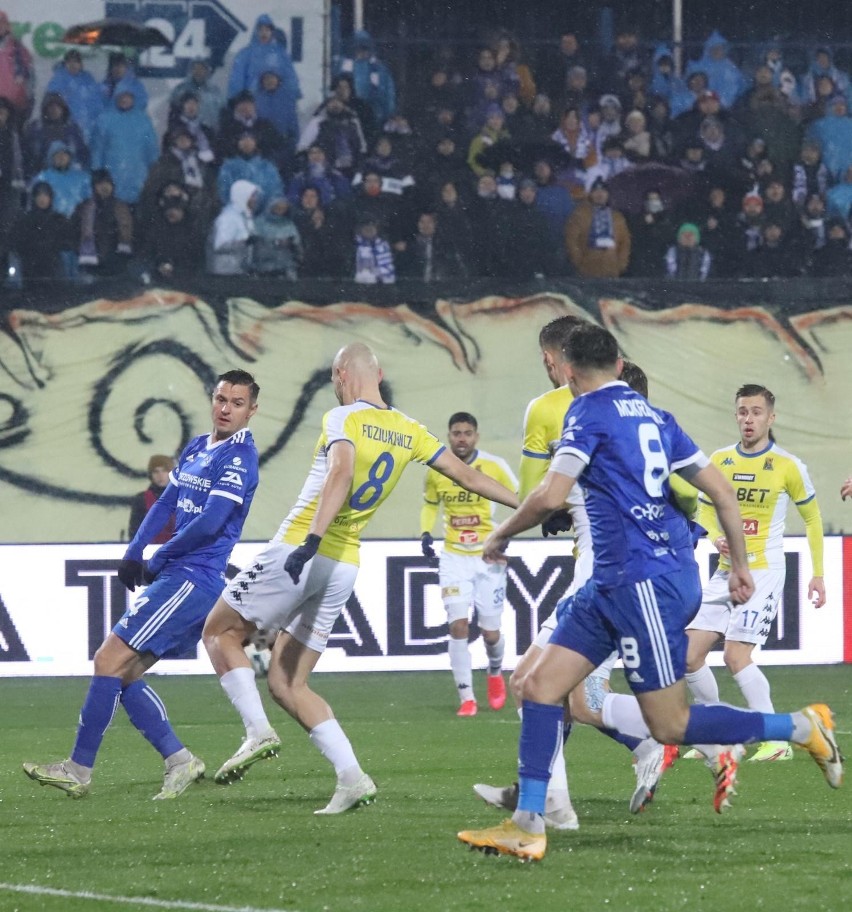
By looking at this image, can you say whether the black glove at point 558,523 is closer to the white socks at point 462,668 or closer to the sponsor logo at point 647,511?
the sponsor logo at point 647,511

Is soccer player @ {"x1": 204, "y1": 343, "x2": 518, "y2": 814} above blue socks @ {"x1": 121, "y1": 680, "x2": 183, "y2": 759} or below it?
above

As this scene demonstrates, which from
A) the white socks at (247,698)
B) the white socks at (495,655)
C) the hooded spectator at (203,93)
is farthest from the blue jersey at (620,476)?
the hooded spectator at (203,93)

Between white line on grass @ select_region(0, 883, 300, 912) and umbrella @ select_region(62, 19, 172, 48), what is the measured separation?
1321 centimetres

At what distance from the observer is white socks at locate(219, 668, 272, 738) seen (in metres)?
7.74

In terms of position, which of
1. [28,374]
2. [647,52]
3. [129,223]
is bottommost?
[28,374]

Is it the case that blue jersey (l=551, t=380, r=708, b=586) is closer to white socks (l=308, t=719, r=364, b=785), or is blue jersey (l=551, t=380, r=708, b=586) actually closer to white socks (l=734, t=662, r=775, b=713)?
white socks (l=308, t=719, r=364, b=785)

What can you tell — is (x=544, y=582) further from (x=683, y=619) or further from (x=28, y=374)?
(x=683, y=619)

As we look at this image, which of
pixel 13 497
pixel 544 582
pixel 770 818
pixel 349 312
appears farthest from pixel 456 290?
pixel 770 818

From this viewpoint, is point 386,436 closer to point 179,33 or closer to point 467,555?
point 467,555

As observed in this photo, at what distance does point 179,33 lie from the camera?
59.7ft

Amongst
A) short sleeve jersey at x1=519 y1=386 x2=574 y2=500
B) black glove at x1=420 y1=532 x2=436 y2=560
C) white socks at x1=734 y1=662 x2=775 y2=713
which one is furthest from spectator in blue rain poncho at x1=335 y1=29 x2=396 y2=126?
short sleeve jersey at x1=519 y1=386 x2=574 y2=500

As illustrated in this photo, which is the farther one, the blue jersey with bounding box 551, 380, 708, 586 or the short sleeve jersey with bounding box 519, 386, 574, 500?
the short sleeve jersey with bounding box 519, 386, 574, 500

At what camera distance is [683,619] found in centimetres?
575

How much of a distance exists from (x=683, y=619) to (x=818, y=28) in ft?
51.1
